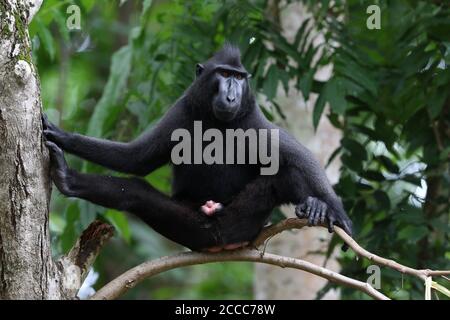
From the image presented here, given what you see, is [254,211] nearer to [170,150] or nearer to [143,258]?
[170,150]

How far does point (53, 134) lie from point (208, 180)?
4.45ft

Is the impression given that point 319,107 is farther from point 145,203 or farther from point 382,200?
point 145,203

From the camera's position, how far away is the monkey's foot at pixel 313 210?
5.66m

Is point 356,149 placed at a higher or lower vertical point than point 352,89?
lower

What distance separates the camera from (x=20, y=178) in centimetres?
480

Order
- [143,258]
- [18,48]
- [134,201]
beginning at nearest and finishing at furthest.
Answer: [18,48] < [134,201] < [143,258]

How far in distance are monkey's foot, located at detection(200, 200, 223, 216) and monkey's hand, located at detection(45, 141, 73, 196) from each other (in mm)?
1106

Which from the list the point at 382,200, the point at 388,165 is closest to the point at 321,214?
the point at 382,200

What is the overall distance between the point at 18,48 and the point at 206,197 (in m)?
2.13

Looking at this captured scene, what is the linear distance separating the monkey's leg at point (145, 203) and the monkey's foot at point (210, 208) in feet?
0.14

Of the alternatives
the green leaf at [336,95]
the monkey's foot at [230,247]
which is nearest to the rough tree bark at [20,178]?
the monkey's foot at [230,247]

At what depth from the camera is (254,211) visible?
19.9 feet

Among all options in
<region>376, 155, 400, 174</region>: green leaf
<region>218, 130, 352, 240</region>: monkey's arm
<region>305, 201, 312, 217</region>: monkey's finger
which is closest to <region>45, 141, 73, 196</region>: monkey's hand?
<region>218, 130, 352, 240</region>: monkey's arm
